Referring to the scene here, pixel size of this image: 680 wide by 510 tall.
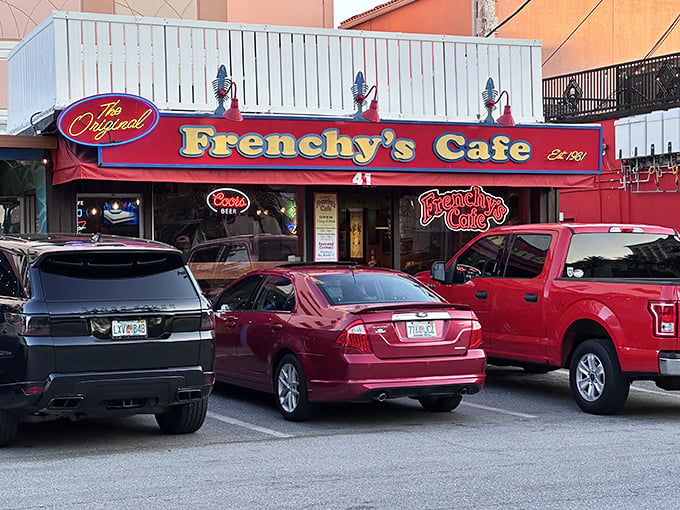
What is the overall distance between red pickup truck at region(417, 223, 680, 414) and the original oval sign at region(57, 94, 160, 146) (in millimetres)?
4427

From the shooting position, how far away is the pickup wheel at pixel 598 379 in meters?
10.6

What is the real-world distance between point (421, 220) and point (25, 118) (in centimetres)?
650

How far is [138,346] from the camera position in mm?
8641

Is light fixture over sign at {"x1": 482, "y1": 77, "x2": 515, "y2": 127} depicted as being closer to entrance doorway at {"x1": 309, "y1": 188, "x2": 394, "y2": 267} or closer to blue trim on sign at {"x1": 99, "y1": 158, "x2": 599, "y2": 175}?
blue trim on sign at {"x1": 99, "y1": 158, "x2": 599, "y2": 175}

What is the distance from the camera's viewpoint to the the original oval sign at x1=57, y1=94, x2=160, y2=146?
545 inches

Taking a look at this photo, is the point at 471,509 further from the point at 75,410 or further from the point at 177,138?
the point at 177,138

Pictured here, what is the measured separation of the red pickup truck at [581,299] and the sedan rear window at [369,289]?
5.33 feet

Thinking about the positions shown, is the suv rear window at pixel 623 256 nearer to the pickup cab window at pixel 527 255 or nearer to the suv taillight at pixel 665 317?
the pickup cab window at pixel 527 255

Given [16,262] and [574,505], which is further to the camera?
[16,262]

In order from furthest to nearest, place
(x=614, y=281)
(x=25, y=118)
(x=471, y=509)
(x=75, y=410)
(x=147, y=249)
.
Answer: (x=25, y=118)
(x=614, y=281)
(x=147, y=249)
(x=75, y=410)
(x=471, y=509)

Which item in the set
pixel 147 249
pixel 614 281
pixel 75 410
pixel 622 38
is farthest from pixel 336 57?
pixel 622 38

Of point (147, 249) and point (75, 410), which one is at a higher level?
point (147, 249)

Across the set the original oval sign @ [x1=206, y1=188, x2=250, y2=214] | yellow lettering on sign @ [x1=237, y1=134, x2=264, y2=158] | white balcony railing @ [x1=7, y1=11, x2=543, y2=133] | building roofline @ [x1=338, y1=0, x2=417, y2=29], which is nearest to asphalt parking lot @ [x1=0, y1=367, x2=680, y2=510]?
yellow lettering on sign @ [x1=237, y1=134, x2=264, y2=158]

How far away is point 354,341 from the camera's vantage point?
9.76 meters
